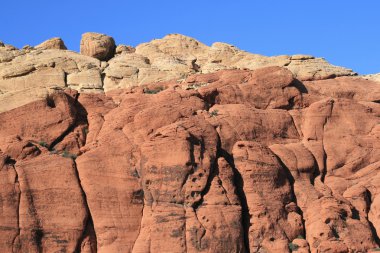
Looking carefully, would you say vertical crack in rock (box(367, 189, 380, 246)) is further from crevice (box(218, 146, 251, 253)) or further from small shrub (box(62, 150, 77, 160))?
small shrub (box(62, 150, 77, 160))

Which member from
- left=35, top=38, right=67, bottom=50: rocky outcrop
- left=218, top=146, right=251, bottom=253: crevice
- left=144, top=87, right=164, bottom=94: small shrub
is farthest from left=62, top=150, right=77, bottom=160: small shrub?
left=35, top=38, right=67, bottom=50: rocky outcrop

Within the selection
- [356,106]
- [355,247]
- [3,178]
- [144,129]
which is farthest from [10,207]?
[356,106]

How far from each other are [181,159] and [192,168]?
2.33 ft

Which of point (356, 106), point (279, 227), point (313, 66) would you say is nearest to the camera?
point (279, 227)

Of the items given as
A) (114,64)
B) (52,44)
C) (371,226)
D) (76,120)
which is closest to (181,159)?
(76,120)

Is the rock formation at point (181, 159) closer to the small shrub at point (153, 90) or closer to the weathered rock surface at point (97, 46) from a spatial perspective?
the small shrub at point (153, 90)

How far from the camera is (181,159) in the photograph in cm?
4391

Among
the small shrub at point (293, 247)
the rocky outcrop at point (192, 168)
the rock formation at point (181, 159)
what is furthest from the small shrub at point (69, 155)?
the small shrub at point (293, 247)

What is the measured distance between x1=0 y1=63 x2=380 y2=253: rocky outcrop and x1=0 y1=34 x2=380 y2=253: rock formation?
0.07 meters

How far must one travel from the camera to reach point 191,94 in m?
49.4

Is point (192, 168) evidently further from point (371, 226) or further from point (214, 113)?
point (371, 226)

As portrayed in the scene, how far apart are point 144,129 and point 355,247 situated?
1207 centimetres

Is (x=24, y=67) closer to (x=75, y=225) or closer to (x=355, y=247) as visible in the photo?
(x=75, y=225)

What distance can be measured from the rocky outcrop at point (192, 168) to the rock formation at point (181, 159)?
0.22 feet
